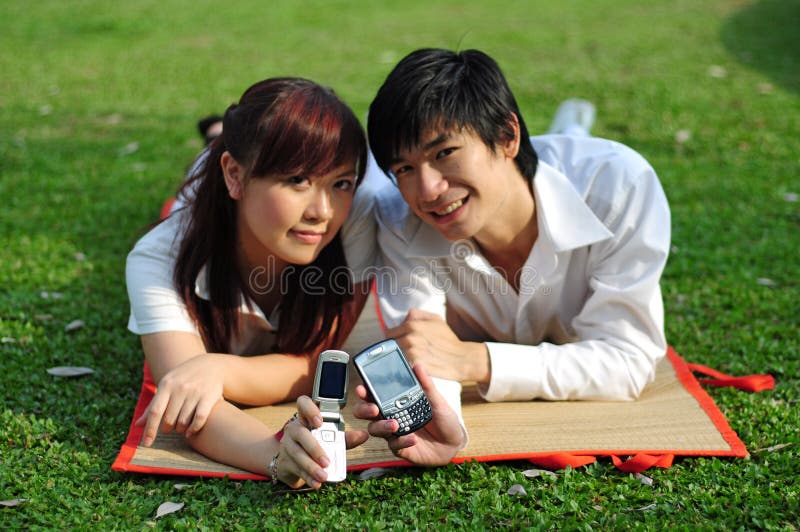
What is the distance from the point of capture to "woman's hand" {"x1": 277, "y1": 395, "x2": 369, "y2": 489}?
8.87ft

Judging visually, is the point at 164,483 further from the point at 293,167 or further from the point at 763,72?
the point at 763,72

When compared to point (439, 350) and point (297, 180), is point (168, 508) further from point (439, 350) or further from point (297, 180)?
point (297, 180)

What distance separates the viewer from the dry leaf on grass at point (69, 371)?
3.83 metres

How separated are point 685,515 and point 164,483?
1.83m

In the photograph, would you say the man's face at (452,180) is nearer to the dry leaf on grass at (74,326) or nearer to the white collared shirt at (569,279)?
the white collared shirt at (569,279)

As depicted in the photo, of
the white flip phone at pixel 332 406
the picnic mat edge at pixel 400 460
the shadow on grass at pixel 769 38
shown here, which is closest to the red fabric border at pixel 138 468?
the picnic mat edge at pixel 400 460

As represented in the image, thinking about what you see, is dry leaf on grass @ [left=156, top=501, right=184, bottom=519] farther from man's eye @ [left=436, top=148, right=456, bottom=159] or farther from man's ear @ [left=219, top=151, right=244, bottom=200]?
man's eye @ [left=436, top=148, right=456, bottom=159]

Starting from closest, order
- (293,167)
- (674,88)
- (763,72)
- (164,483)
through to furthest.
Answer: (164,483) → (293,167) → (674,88) → (763,72)

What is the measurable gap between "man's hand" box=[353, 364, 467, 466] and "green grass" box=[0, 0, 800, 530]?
0.09 metres

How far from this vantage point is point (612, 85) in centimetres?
A: 895

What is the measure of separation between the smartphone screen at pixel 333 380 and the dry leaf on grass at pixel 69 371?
63.0 inches

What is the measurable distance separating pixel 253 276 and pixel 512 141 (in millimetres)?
1310

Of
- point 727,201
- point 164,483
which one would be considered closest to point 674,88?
point 727,201

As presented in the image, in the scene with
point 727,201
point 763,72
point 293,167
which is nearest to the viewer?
point 293,167
